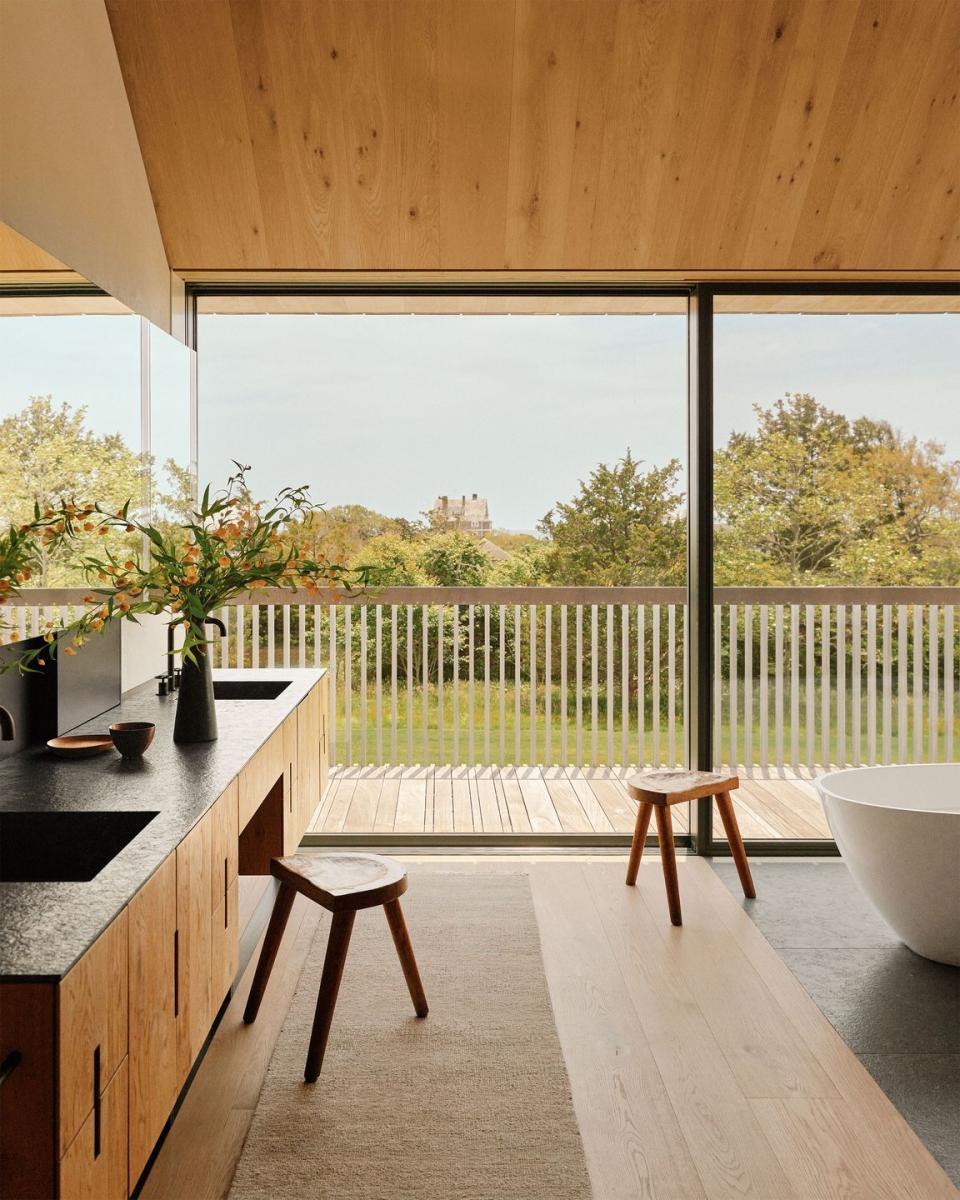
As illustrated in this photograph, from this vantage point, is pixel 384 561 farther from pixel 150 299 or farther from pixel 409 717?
pixel 150 299

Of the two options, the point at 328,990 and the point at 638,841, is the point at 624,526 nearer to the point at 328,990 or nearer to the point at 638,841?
the point at 638,841

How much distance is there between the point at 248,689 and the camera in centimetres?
354

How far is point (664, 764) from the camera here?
16.9ft

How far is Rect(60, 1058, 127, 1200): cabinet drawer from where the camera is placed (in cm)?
118

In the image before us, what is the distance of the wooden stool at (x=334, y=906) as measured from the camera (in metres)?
2.28

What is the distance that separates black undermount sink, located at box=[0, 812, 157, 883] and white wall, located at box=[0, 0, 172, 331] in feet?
4.19

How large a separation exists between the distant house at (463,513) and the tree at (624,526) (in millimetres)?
523

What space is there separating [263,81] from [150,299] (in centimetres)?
81

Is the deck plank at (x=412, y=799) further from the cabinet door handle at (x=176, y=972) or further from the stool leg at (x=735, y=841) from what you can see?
the cabinet door handle at (x=176, y=972)

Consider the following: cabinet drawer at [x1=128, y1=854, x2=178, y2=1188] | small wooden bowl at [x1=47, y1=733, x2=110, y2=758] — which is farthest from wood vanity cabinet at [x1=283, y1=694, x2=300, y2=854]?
cabinet drawer at [x1=128, y1=854, x2=178, y2=1188]

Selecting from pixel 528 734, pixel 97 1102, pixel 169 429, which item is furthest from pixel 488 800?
pixel 97 1102

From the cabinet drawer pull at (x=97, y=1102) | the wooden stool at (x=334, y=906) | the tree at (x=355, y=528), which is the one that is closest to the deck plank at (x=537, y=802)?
the wooden stool at (x=334, y=906)

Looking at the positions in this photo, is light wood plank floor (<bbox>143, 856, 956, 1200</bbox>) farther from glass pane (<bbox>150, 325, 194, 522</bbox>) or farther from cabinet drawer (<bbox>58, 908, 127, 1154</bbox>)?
glass pane (<bbox>150, 325, 194, 522</bbox>)

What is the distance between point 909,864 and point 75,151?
307 cm
